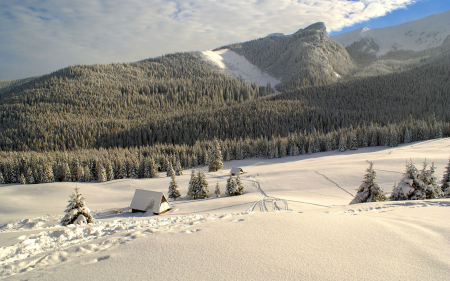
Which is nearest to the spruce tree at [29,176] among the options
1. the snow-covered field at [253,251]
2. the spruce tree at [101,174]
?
the spruce tree at [101,174]

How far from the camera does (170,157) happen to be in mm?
75312

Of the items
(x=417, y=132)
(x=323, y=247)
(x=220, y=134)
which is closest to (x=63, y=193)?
(x=323, y=247)

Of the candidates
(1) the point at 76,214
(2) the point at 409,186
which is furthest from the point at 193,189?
(2) the point at 409,186

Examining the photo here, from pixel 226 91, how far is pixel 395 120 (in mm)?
120710

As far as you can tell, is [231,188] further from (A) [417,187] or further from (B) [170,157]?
(B) [170,157]

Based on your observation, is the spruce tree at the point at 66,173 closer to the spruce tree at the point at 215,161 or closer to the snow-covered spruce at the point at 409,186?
the spruce tree at the point at 215,161

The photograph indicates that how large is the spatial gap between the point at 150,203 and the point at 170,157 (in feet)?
145

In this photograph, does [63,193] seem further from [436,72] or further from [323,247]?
[436,72]

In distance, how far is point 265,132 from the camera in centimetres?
10925

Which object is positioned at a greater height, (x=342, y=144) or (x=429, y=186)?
(x=342, y=144)

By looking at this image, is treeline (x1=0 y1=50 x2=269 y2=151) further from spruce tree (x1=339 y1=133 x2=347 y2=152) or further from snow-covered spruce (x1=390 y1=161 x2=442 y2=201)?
snow-covered spruce (x1=390 y1=161 x2=442 y2=201)

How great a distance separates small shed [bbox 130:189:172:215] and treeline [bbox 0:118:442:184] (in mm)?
27730

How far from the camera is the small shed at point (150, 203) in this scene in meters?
30.9

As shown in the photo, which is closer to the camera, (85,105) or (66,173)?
(66,173)
